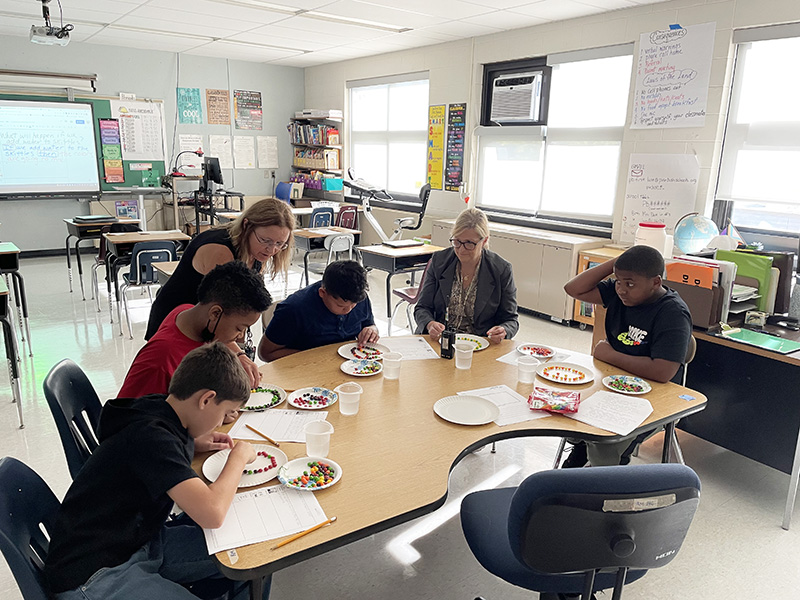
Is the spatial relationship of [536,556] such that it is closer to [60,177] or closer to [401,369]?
[401,369]

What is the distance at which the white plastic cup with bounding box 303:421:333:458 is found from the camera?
149 cm

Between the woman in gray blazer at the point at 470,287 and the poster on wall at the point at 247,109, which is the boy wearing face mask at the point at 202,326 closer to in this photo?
the woman in gray blazer at the point at 470,287

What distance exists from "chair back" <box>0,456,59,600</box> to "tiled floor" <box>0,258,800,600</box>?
2.98ft

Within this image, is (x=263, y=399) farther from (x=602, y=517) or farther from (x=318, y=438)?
(x=602, y=517)

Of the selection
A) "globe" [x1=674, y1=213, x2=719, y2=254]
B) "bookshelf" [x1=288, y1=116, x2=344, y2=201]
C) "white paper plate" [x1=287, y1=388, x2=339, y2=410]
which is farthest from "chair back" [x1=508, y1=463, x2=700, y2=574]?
"bookshelf" [x1=288, y1=116, x2=344, y2=201]

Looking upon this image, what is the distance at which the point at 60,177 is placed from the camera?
7.41 metres

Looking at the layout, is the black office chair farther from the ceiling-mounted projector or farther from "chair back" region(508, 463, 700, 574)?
the ceiling-mounted projector

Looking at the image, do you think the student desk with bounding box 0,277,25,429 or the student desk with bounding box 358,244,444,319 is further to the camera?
the student desk with bounding box 358,244,444,319

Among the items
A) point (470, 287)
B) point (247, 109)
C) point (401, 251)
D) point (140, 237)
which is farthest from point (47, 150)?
point (470, 287)

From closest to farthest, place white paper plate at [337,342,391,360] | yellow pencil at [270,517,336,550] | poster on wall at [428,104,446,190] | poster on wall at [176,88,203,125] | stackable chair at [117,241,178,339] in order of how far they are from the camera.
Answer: yellow pencil at [270,517,336,550] < white paper plate at [337,342,391,360] < stackable chair at [117,241,178,339] < poster on wall at [428,104,446,190] < poster on wall at [176,88,203,125]

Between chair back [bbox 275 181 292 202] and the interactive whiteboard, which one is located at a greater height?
the interactive whiteboard

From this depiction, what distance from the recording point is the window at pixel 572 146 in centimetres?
508

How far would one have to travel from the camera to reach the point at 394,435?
164 cm

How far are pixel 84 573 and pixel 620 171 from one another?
16.3 feet
